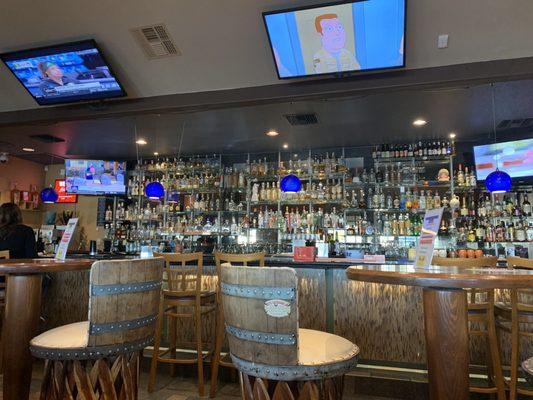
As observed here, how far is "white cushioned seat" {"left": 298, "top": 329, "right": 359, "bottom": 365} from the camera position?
5.40 feet

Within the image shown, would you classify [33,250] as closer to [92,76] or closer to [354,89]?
[92,76]

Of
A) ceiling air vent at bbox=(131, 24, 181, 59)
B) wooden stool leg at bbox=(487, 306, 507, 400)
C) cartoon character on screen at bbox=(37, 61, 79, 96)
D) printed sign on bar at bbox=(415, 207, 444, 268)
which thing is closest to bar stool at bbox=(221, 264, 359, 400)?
printed sign on bar at bbox=(415, 207, 444, 268)

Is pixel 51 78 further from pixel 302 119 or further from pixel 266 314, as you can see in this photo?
pixel 266 314

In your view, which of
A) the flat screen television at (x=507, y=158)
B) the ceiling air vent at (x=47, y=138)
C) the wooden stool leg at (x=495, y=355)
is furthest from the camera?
the ceiling air vent at (x=47, y=138)

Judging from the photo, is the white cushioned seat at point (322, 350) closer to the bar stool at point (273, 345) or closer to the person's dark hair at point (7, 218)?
the bar stool at point (273, 345)

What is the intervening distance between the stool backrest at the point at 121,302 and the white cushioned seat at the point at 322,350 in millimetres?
803

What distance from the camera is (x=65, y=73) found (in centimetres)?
449

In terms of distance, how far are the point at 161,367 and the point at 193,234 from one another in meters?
4.43

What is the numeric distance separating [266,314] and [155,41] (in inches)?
139

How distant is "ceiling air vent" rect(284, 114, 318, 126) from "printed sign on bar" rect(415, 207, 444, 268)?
377 centimetres

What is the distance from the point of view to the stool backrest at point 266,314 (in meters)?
1.59

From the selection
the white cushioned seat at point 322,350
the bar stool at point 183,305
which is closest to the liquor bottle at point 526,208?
the bar stool at point 183,305

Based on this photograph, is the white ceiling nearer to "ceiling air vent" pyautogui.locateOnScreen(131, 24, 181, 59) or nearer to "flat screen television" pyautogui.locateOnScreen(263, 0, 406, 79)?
"ceiling air vent" pyautogui.locateOnScreen(131, 24, 181, 59)

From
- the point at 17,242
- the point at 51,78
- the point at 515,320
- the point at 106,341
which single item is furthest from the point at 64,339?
the point at 51,78
